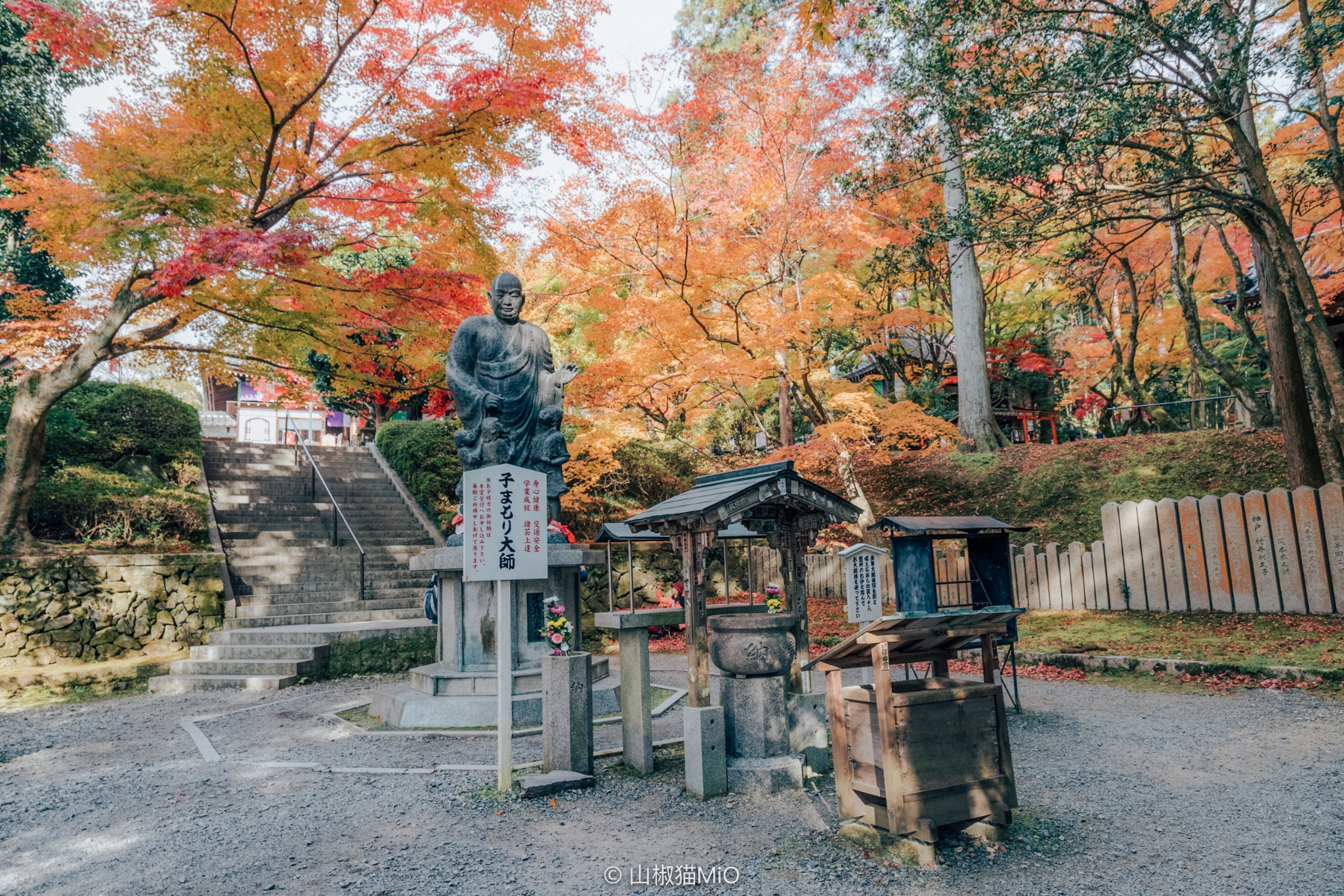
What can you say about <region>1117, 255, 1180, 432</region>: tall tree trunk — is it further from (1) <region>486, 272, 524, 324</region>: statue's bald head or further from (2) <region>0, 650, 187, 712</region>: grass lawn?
(2) <region>0, 650, 187, 712</region>: grass lawn

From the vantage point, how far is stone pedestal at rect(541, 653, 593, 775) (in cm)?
507

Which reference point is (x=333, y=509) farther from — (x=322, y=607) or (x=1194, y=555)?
(x=1194, y=555)

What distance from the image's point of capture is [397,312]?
10.4 metres

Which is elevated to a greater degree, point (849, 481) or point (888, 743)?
point (849, 481)

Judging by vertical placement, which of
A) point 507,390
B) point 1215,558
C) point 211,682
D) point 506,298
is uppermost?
point 506,298

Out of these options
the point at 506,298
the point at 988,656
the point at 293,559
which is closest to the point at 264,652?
the point at 293,559

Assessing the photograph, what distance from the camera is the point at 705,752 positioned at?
4688 millimetres

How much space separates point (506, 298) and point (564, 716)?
4.63 meters

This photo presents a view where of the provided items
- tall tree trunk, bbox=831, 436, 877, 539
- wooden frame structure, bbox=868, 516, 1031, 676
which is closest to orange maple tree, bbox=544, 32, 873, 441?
tall tree trunk, bbox=831, 436, 877, 539

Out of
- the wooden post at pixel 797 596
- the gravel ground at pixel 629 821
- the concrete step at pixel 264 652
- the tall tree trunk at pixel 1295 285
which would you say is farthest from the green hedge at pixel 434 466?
the tall tree trunk at pixel 1295 285

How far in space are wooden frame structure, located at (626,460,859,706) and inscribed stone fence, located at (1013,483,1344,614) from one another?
655cm

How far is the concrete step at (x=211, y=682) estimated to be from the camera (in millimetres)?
9023

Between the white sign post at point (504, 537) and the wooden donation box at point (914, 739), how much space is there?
2242mm

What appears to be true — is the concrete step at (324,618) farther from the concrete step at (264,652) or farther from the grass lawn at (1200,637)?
the grass lawn at (1200,637)
